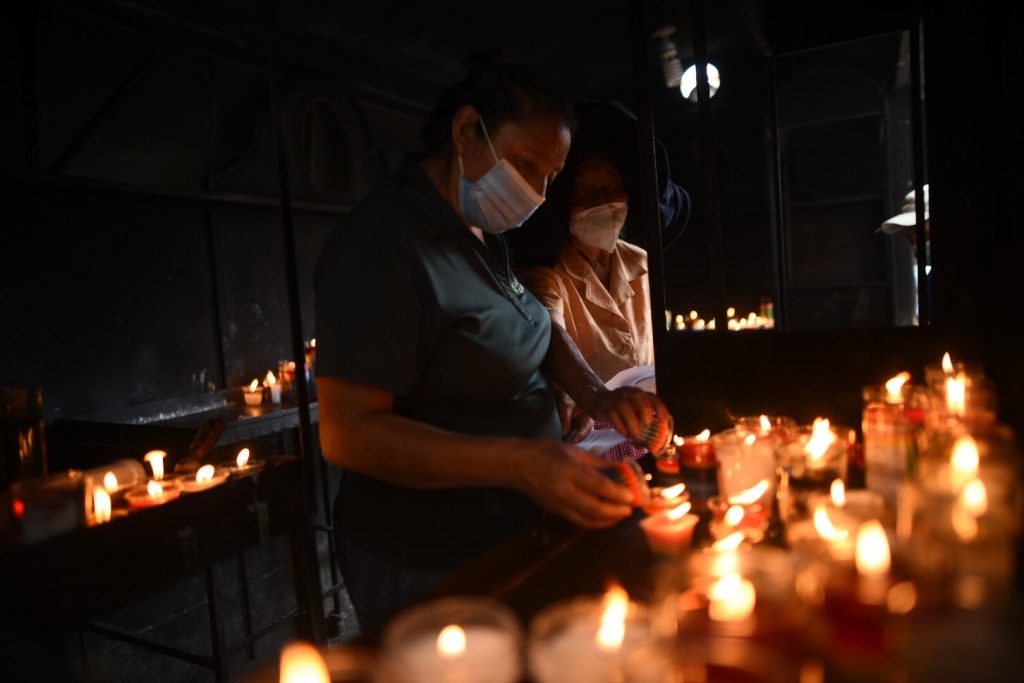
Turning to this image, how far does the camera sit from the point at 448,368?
2.00 m

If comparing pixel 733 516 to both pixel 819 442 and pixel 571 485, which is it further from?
pixel 819 442

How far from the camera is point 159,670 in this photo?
457 centimetres

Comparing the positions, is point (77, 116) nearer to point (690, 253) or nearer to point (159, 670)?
point (159, 670)

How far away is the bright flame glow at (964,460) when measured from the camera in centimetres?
141

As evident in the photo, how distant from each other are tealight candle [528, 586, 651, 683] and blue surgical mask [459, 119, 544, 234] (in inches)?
55.8

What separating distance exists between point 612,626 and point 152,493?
1.94 m

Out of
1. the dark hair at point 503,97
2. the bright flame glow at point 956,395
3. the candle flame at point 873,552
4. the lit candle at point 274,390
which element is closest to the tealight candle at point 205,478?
the dark hair at point 503,97

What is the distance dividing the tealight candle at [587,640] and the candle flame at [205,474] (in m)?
1.89

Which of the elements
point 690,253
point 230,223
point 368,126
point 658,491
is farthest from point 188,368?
point 690,253

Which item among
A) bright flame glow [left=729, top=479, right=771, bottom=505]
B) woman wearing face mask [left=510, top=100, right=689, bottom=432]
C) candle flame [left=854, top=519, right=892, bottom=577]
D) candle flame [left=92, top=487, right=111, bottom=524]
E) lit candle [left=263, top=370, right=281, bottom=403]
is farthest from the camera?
lit candle [left=263, top=370, right=281, bottom=403]

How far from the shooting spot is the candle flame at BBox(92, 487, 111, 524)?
6.93ft

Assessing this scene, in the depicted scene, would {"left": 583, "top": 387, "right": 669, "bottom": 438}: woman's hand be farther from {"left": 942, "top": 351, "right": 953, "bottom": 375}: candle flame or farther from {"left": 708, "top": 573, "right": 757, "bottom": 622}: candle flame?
{"left": 708, "top": 573, "right": 757, "bottom": 622}: candle flame

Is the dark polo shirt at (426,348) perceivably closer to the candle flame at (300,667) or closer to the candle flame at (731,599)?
the candle flame at (300,667)

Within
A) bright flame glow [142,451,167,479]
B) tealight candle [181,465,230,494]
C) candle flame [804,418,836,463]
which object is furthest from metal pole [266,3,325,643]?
candle flame [804,418,836,463]
